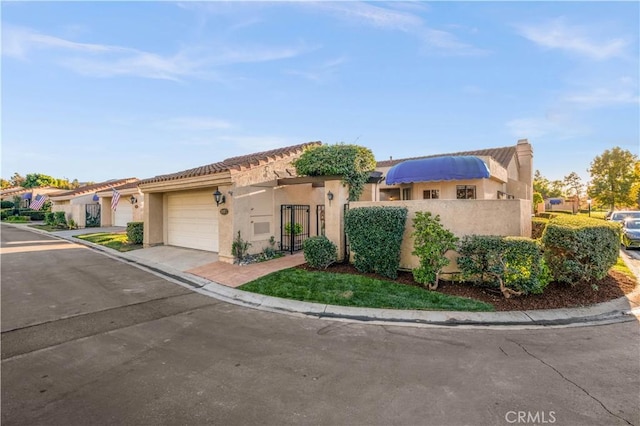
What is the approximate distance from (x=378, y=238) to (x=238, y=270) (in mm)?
5246

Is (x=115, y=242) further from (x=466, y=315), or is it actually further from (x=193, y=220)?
(x=466, y=315)

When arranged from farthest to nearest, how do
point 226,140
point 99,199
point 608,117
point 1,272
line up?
1. point 99,199
2. point 226,140
3. point 608,117
4. point 1,272

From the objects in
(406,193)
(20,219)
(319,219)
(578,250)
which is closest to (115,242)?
(319,219)

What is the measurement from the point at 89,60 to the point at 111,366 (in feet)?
40.7

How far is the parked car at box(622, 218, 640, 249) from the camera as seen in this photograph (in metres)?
15.4

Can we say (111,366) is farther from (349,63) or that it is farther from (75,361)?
(349,63)

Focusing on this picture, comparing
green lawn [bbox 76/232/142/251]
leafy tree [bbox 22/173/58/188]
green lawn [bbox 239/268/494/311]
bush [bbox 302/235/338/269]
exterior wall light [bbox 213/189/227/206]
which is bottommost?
green lawn [bbox 239/268/494/311]

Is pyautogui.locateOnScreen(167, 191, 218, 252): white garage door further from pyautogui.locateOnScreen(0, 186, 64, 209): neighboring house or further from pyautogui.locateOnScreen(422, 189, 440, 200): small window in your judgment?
pyautogui.locateOnScreen(0, 186, 64, 209): neighboring house

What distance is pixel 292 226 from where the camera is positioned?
14.0 meters

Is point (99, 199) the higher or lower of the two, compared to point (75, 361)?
higher

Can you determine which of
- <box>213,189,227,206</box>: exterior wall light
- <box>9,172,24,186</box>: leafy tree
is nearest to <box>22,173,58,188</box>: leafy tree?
<box>9,172,24,186</box>: leafy tree

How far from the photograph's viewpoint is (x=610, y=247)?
8.10 m

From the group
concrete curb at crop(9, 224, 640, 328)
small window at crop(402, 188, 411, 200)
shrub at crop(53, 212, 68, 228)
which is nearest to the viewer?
concrete curb at crop(9, 224, 640, 328)

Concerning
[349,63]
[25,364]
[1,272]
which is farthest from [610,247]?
[1,272]
